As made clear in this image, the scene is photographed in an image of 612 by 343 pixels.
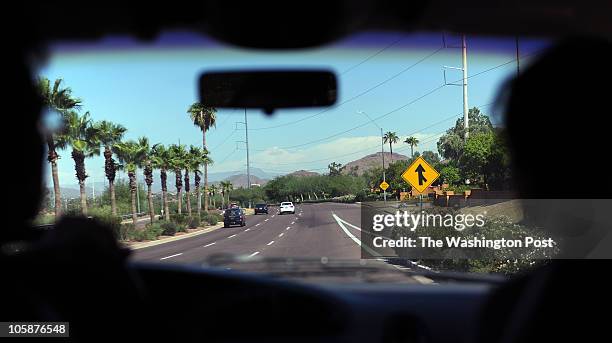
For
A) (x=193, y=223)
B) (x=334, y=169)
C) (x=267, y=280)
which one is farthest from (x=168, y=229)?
(x=334, y=169)

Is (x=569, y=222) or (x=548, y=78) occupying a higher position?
(x=548, y=78)

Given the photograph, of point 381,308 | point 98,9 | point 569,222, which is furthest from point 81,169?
point 569,222

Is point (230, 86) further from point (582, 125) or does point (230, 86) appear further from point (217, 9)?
point (582, 125)

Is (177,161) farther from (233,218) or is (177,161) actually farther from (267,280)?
(267,280)

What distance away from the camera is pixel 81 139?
6.98m

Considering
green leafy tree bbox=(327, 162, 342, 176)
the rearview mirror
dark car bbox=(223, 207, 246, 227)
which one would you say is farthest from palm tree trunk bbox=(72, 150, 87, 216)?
green leafy tree bbox=(327, 162, 342, 176)

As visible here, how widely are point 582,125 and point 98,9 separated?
8.12 feet

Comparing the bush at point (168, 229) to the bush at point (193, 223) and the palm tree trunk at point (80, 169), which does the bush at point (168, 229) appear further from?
the palm tree trunk at point (80, 169)

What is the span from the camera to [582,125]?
6.48 ft

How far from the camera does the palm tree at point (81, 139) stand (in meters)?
6.01

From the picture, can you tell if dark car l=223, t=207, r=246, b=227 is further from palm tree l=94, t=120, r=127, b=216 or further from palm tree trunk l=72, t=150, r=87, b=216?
palm tree trunk l=72, t=150, r=87, b=216

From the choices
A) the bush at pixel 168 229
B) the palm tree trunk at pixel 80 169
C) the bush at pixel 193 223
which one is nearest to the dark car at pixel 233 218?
the bush at pixel 193 223

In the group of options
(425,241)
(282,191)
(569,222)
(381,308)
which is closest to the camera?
(569,222)

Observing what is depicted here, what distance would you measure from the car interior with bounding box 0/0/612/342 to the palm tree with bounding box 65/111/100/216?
295 centimetres
